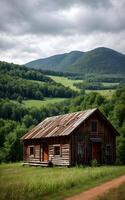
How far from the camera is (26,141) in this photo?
54.8 m

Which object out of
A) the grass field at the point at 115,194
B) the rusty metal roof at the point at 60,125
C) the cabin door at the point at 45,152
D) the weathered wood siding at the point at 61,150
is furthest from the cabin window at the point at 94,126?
the grass field at the point at 115,194

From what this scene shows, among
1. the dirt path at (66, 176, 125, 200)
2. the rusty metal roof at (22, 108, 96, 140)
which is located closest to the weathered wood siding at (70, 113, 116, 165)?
the rusty metal roof at (22, 108, 96, 140)

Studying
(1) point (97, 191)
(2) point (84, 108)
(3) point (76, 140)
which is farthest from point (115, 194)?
(2) point (84, 108)

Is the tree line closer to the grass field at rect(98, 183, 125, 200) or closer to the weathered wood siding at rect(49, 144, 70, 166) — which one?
the weathered wood siding at rect(49, 144, 70, 166)

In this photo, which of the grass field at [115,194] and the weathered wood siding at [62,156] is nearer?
the grass field at [115,194]

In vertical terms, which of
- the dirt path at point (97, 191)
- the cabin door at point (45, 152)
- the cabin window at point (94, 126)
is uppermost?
the cabin window at point (94, 126)

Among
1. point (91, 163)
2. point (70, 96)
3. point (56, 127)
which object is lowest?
point (91, 163)

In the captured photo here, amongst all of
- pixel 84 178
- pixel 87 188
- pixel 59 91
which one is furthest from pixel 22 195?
pixel 59 91

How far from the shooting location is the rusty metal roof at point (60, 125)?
44.9m

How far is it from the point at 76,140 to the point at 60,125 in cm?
340

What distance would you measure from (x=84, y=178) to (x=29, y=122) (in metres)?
93.3

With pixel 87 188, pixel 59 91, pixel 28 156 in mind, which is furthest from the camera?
pixel 59 91

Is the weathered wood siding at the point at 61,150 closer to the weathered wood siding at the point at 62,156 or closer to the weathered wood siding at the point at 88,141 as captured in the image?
the weathered wood siding at the point at 62,156

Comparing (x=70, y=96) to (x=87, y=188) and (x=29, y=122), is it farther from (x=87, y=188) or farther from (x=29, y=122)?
(x=87, y=188)
